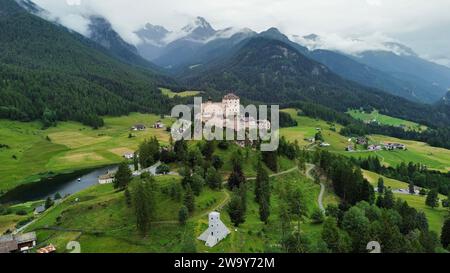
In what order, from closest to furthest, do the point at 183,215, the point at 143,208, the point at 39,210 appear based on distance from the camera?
the point at 143,208 → the point at 183,215 → the point at 39,210

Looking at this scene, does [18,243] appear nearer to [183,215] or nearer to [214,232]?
[183,215]

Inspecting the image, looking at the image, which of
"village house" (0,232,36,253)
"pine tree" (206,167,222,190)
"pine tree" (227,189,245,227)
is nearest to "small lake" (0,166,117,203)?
"village house" (0,232,36,253)

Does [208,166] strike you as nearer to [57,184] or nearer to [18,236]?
[18,236]

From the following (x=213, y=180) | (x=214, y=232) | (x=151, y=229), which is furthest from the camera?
(x=213, y=180)

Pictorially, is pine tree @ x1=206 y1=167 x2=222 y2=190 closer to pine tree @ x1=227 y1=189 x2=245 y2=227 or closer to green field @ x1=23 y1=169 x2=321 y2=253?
green field @ x1=23 y1=169 x2=321 y2=253

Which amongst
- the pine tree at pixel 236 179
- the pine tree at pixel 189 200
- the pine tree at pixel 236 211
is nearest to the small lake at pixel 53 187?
the pine tree at pixel 236 179

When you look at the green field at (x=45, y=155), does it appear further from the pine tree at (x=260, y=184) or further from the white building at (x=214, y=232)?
the white building at (x=214, y=232)

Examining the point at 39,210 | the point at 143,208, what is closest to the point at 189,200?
the point at 143,208
